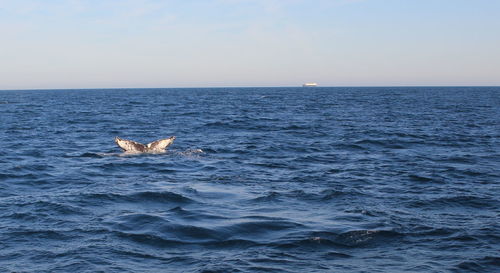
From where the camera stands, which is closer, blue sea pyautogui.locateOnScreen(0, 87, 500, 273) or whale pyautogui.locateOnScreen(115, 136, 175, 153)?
blue sea pyautogui.locateOnScreen(0, 87, 500, 273)

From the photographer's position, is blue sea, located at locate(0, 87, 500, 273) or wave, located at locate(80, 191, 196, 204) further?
wave, located at locate(80, 191, 196, 204)

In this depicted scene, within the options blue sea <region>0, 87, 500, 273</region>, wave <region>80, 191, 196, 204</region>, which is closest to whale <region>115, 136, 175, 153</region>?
blue sea <region>0, 87, 500, 273</region>

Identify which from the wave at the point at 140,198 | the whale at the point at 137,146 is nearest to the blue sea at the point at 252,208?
the wave at the point at 140,198

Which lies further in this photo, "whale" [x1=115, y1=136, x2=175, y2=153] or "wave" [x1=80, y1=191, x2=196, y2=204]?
"whale" [x1=115, y1=136, x2=175, y2=153]

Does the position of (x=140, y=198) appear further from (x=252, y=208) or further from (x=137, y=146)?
(x=137, y=146)

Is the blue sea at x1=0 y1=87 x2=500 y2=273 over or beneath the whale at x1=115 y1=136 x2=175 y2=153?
beneath

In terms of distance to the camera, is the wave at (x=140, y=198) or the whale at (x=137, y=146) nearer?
the wave at (x=140, y=198)

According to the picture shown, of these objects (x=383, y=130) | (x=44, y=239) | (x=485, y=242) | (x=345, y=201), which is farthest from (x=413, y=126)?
(x=44, y=239)

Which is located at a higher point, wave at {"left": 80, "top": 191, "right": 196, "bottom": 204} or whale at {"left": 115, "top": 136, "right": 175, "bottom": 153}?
whale at {"left": 115, "top": 136, "right": 175, "bottom": 153}

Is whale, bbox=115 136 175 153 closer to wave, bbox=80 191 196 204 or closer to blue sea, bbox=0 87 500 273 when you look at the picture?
blue sea, bbox=0 87 500 273

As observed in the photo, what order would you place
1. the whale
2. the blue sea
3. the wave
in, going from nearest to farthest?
the blue sea → the wave → the whale

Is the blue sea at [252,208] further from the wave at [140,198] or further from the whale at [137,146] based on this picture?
the whale at [137,146]

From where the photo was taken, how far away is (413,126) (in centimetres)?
3769

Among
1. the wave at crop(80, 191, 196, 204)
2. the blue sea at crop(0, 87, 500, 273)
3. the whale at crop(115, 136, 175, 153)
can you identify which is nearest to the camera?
the blue sea at crop(0, 87, 500, 273)
